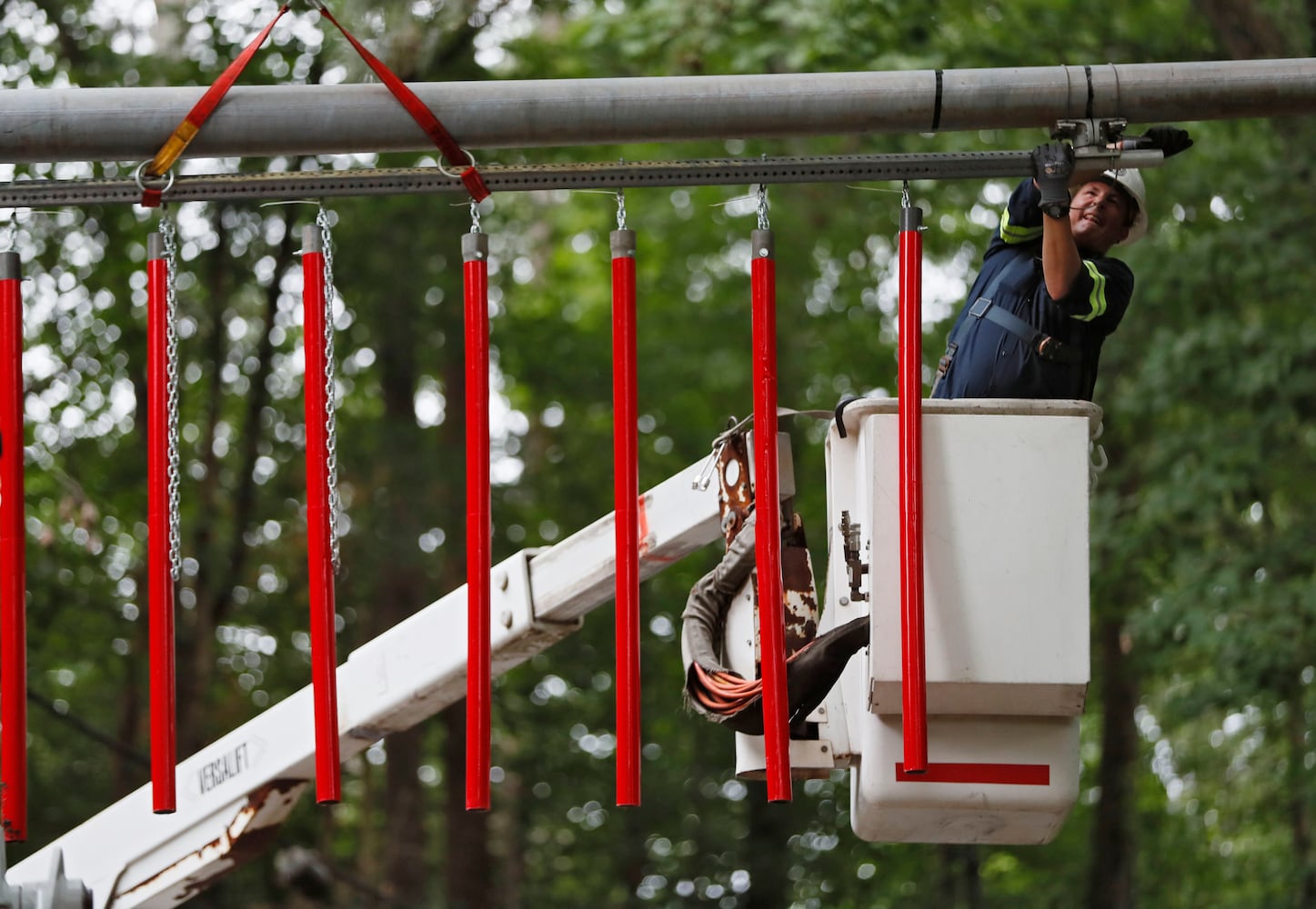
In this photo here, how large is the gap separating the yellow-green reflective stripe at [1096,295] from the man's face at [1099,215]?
0.40 metres

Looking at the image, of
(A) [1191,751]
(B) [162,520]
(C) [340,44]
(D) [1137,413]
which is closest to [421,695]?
(B) [162,520]

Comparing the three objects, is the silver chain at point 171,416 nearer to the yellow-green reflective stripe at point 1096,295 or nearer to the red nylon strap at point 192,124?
the red nylon strap at point 192,124

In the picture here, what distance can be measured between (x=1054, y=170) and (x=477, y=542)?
179cm

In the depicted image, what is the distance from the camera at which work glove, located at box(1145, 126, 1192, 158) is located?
4922mm

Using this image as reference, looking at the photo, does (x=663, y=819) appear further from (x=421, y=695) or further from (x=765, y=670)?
(x=765, y=670)

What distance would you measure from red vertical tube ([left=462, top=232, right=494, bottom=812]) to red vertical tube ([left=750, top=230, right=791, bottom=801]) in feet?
2.27

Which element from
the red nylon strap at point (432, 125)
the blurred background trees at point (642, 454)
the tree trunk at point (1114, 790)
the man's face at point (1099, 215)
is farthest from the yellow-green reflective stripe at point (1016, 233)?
the tree trunk at point (1114, 790)

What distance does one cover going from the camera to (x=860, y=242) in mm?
20469

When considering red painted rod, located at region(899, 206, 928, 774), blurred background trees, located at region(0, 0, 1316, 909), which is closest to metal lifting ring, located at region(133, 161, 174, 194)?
red painted rod, located at region(899, 206, 928, 774)

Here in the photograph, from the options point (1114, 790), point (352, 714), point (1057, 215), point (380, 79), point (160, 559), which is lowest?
point (1114, 790)

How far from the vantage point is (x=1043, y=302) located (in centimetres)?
548

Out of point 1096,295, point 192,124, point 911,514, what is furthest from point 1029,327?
point 192,124

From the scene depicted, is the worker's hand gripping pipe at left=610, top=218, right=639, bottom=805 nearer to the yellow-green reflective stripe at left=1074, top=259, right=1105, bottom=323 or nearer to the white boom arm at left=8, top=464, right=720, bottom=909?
the yellow-green reflective stripe at left=1074, top=259, right=1105, bottom=323

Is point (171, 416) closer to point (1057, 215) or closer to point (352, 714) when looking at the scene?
point (1057, 215)
